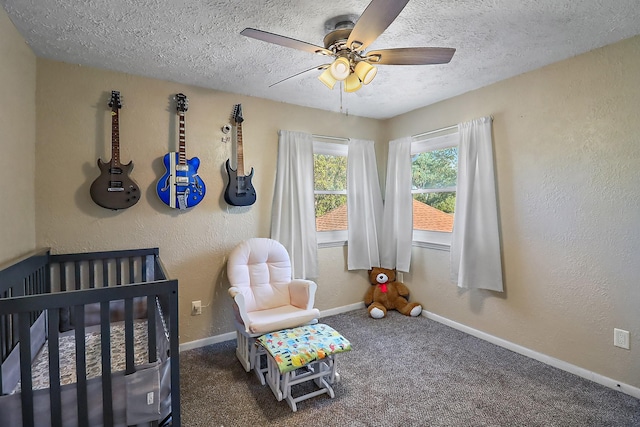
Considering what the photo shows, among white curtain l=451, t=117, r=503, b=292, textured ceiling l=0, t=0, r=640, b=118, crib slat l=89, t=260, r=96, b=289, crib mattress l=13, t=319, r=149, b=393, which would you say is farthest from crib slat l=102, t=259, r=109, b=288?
white curtain l=451, t=117, r=503, b=292

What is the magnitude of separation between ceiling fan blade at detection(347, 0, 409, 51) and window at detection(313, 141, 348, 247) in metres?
1.94

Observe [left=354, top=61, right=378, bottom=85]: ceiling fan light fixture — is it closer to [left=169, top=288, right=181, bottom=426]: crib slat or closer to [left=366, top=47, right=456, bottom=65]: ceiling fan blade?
[left=366, top=47, right=456, bottom=65]: ceiling fan blade

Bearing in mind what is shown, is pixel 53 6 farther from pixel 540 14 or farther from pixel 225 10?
pixel 540 14

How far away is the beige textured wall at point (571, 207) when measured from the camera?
2008mm

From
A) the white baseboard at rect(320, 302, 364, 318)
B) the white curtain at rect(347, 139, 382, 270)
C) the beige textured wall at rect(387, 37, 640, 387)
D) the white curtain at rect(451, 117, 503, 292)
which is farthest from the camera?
the white curtain at rect(347, 139, 382, 270)

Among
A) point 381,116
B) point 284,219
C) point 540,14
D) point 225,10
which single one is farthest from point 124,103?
point 540,14

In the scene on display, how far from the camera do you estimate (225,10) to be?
167cm

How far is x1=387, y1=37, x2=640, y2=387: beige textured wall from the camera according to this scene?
201 cm

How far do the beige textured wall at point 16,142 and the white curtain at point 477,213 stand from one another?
3.23m

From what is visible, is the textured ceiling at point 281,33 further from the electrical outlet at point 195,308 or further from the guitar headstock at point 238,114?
the electrical outlet at point 195,308

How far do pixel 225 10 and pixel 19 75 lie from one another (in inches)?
53.3

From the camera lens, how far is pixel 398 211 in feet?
11.5

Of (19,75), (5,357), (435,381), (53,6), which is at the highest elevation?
(53,6)

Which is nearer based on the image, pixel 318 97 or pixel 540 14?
pixel 540 14
